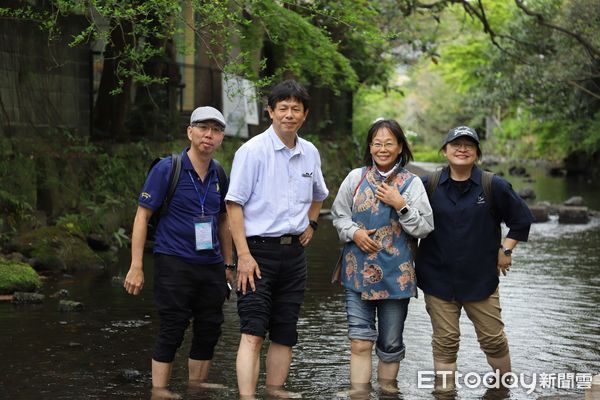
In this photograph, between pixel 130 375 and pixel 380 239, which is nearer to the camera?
pixel 380 239

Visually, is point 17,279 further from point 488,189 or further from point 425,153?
point 425,153

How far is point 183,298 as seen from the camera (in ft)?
22.7

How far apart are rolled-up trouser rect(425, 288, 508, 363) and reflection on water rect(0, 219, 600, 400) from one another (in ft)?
1.17

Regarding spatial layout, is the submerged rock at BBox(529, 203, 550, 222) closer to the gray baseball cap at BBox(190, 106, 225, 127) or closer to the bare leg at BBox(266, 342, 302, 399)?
the bare leg at BBox(266, 342, 302, 399)

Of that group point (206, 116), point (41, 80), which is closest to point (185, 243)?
point (206, 116)

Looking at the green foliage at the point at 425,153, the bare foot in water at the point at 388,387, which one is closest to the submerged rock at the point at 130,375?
the bare foot in water at the point at 388,387

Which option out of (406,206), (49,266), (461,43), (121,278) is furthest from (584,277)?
(461,43)

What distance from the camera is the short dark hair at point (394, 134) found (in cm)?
Answer: 712

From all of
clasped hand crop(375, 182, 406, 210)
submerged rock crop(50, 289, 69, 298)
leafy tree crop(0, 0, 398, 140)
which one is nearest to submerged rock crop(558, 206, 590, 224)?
leafy tree crop(0, 0, 398, 140)

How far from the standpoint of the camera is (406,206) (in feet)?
22.5

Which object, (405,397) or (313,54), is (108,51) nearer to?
(313,54)

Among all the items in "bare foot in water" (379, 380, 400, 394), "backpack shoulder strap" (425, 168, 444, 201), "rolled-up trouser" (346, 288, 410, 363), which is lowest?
"bare foot in water" (379, 380, 400, 394)

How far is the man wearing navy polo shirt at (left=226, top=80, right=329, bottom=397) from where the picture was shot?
6.68m

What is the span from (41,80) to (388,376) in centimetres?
1021
